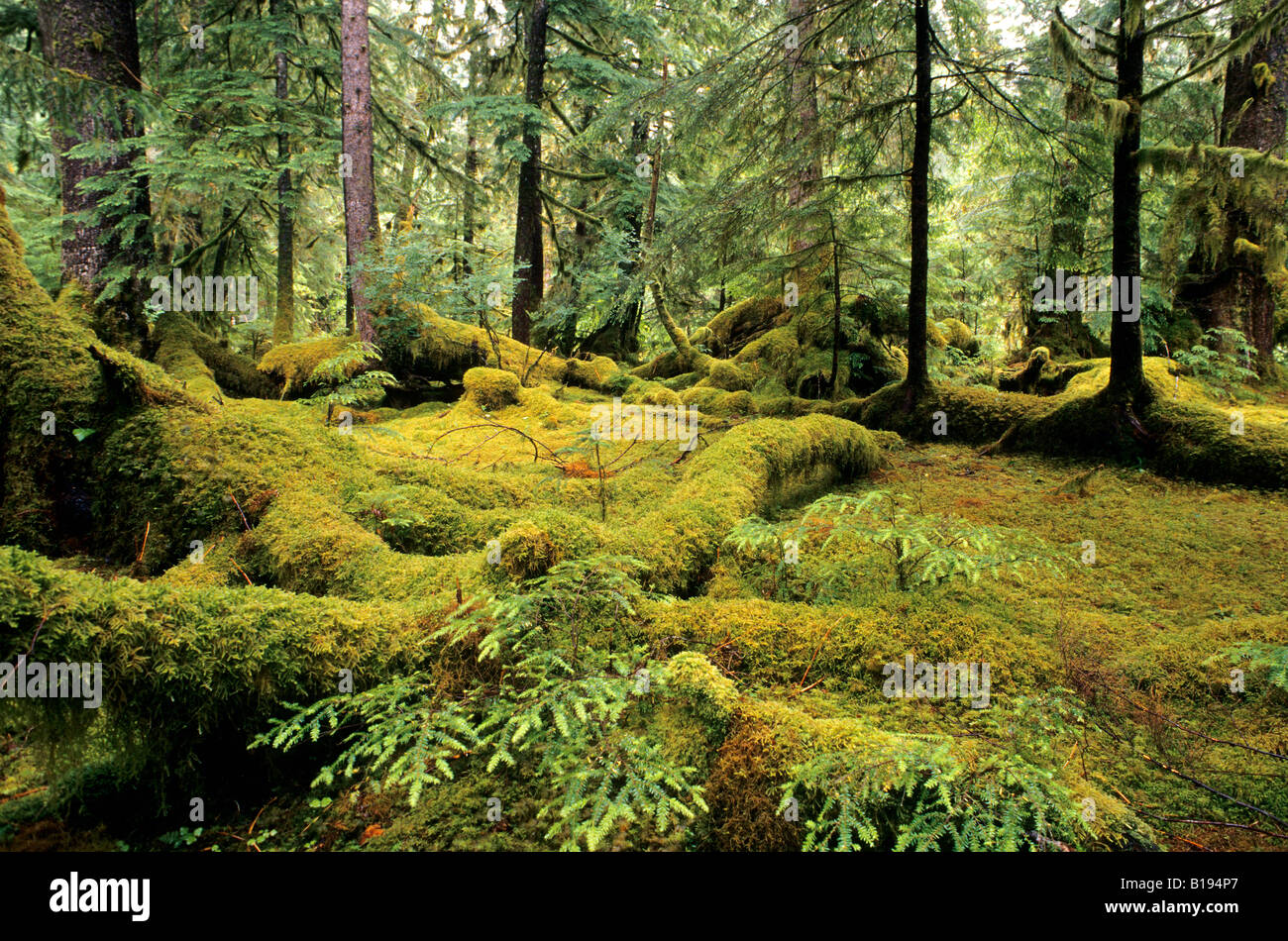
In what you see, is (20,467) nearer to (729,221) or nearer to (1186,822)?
(1186,822)

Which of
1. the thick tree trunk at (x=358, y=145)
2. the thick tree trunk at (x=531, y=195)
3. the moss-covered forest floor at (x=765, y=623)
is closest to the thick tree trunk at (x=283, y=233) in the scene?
the thick tree trunk at (x=358, y=145)

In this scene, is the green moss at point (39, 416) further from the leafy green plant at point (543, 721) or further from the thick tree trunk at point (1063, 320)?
the thick tree trunk at point (1063, 320)

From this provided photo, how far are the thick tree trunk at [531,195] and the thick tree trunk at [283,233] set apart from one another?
456 centimetres

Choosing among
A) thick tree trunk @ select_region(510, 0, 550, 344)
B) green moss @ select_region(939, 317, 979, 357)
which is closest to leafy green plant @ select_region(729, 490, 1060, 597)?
thick tree trunk @ select_region(510, 0, 550, 344)

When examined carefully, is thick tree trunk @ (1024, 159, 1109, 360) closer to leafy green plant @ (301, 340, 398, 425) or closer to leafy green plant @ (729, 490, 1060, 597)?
leafy green plant @ (729, 490, 1060, 597)

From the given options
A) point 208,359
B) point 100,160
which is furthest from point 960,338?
point 100,160

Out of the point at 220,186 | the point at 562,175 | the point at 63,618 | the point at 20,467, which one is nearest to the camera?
the point at 63,618

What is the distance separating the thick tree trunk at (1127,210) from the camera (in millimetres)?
5309

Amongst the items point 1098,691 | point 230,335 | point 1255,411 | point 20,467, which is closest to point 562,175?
point 230,335

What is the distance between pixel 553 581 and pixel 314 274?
57.3ft

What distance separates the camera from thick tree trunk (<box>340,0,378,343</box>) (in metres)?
8.93

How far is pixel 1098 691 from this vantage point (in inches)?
98.8

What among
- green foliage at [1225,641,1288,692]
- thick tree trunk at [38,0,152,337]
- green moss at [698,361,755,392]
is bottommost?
green foliage at [1225,641,1288,692]

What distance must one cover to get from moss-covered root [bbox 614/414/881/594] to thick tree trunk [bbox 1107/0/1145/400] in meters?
2.56
